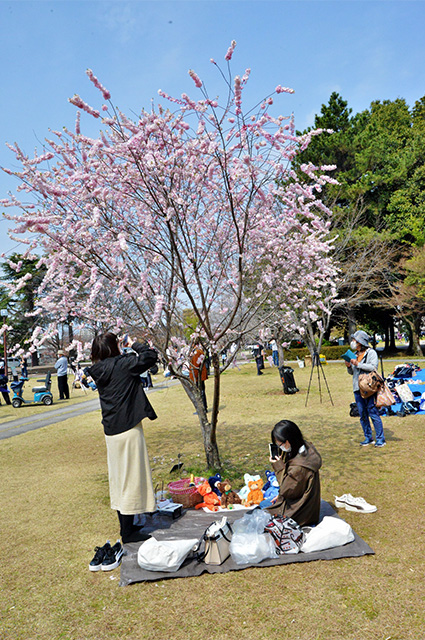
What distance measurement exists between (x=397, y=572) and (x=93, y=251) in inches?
154

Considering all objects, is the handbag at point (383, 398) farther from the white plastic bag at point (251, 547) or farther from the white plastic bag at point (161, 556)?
the white plastic bag at point (161, 556)

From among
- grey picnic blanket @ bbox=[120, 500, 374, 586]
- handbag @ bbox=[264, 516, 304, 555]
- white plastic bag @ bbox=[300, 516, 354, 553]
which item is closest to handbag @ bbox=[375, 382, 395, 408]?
grey picnic blanket @ bbox=[120, 500, 374, 586]

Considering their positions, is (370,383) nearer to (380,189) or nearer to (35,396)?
(35,396)

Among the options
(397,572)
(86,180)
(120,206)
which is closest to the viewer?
(397,572)

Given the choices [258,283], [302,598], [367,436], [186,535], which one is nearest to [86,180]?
[258,283]

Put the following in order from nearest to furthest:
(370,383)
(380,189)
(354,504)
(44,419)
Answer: (354,504) < (370,383) < (44,419) < (380,189)

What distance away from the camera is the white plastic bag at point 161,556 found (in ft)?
11.0

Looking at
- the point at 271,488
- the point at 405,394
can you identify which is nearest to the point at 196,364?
the point at 271,488

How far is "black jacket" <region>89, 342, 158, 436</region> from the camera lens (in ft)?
12.6

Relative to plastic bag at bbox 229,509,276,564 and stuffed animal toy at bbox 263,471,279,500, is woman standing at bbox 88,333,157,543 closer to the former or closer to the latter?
plastic bag at bbox 229,509,276,564

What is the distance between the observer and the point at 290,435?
3.84m

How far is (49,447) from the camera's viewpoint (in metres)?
8.31

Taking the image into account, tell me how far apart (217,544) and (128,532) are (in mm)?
944

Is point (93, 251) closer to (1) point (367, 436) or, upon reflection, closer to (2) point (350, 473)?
(2) point (350, 473)
